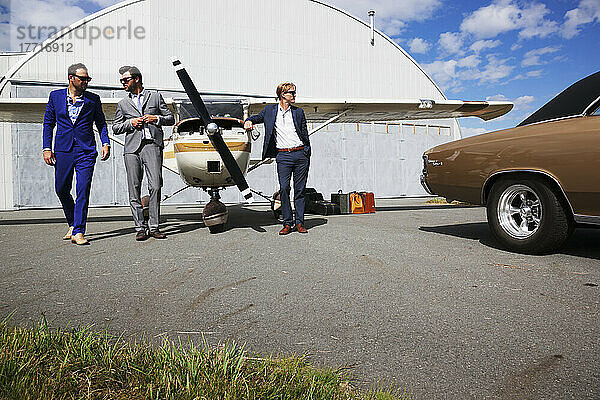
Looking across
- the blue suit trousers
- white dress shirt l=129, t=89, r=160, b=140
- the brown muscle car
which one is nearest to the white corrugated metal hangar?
white dress shirt l=129, t=89, r=160, b=140

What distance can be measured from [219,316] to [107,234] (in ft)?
14.2

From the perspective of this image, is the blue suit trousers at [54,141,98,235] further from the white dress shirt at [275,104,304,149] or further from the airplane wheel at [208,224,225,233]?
the white dress shirt at [275,104,304,149]

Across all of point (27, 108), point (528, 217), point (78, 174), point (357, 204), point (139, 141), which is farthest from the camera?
point (357, 204)

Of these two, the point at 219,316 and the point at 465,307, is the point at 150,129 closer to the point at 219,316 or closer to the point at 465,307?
the point at 219,316

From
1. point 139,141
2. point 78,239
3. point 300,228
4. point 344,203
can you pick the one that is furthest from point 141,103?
point 344,203

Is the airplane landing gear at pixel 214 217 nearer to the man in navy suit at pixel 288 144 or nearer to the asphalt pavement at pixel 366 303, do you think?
the man in navy suit at pixel 288 144

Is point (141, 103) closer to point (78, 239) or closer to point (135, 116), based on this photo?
point (135, 116)

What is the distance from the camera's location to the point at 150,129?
17.9 feet

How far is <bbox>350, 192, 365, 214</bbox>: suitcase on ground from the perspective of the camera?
31.2 feet

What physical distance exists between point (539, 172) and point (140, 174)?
14.9ft

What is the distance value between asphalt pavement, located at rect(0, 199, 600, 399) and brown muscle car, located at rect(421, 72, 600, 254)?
298mm

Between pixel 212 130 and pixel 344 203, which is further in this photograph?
pixel 344 203

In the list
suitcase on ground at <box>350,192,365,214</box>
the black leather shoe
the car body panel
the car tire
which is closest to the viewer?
the car body panel

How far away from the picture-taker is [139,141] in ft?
17.8
